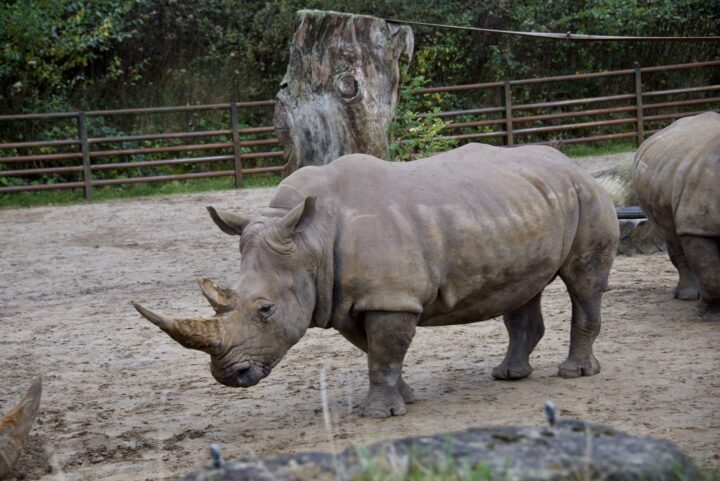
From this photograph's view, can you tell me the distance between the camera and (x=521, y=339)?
21.8 ft

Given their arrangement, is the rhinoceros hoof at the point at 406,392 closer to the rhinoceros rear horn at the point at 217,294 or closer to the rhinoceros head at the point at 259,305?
the rhinoceros head at the point at 259,305

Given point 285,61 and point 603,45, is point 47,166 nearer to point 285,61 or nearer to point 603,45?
point 285,61

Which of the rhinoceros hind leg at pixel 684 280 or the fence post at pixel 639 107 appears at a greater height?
the fence post at pixel 639 107

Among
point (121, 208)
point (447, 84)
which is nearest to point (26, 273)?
point (121, 208)

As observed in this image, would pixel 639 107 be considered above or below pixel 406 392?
above

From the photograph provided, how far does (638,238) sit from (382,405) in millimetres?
5471

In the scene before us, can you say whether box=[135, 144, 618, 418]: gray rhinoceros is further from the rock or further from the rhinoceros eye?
the rock

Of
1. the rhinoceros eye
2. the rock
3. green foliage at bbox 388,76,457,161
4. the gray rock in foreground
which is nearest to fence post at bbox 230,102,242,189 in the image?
green foliage at bbox 388,76,457,161

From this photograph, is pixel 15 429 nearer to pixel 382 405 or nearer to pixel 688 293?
pixel 382 405

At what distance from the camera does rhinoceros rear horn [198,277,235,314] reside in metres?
5.34

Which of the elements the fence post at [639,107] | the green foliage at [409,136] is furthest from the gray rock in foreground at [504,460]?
the fence post at [639,107]

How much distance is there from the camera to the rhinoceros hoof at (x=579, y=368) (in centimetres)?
652

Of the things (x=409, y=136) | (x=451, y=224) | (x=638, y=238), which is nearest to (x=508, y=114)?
(x=638, y=238)

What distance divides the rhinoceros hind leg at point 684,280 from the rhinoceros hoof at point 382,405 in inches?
141
